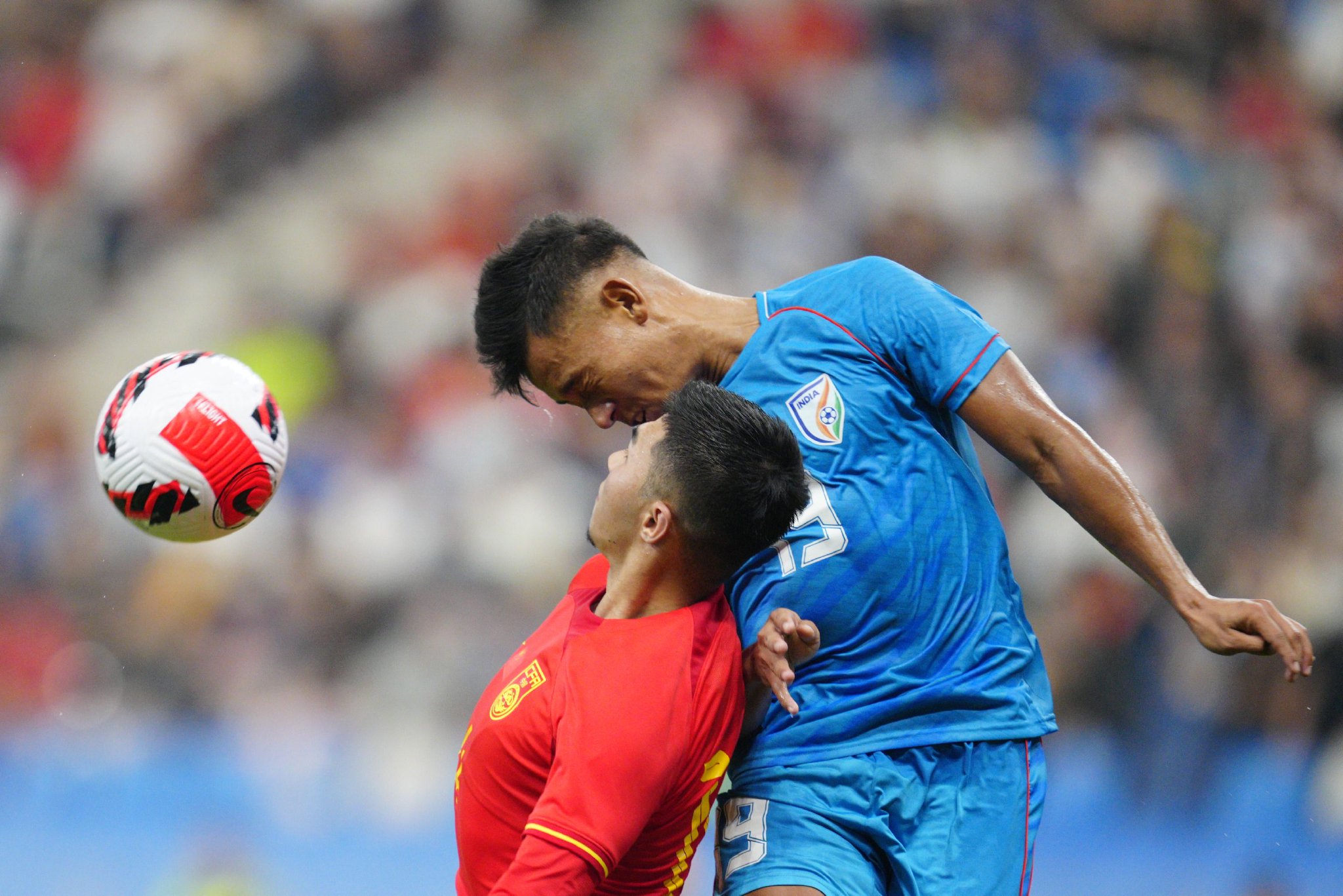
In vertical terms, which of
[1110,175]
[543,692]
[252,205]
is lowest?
[543,692]

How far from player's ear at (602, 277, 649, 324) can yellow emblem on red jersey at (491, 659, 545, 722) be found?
2.66ft

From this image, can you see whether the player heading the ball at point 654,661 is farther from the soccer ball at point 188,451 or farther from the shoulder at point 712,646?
the soccer ball at point 188,451

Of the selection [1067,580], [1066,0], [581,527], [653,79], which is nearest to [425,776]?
[581,527]

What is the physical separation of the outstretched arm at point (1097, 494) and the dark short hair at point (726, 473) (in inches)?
16.9

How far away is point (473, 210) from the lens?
8.87m

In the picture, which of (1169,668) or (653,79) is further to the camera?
(653,79)

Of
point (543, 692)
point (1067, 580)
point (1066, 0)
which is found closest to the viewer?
point (543, 692)

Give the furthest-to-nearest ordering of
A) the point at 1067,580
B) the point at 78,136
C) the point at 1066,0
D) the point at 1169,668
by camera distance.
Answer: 1. the point at 78,136
2. the point at 1066,0
3. the point at 1067,580
4. the point at 1169,668

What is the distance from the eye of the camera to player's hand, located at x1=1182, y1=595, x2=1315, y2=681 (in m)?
2.46

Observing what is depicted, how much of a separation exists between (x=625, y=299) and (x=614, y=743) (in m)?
1.06

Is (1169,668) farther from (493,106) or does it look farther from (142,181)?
(142,181)

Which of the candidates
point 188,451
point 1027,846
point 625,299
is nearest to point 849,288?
point 625,299

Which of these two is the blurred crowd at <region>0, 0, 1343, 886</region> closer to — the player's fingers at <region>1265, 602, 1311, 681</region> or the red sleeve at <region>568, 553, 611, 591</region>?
the player's fingers at <region>1265, 602, 1311, 681</region>

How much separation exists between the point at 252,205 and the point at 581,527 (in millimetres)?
3599
